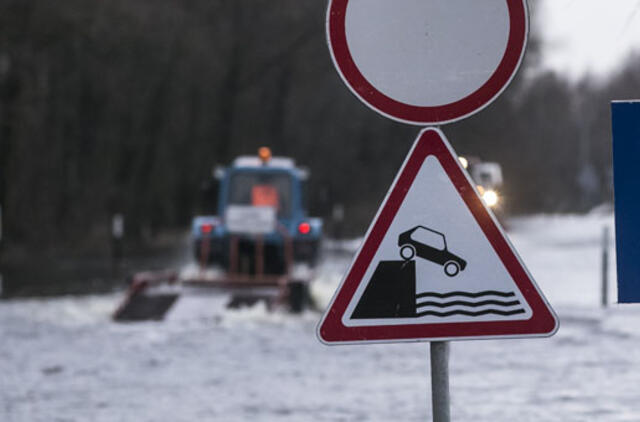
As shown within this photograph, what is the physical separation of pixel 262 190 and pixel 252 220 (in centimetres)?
141

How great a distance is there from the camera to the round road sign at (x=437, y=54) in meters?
4.21

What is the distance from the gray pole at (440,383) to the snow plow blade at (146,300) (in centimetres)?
1113

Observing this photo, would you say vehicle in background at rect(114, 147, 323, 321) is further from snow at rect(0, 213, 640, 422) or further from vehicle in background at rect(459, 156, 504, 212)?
vehicle in background at rect(459, 156, 504, 212)

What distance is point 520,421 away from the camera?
7.72 metres

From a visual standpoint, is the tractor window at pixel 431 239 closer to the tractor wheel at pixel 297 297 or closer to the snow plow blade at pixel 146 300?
the snow plow blade at pixel 146 300

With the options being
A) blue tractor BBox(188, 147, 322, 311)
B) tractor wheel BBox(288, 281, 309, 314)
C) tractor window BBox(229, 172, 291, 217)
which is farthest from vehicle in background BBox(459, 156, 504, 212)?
tractor window BBox(229, 172, 291, 217)

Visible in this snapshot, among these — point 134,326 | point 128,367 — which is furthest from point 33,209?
point 128,367

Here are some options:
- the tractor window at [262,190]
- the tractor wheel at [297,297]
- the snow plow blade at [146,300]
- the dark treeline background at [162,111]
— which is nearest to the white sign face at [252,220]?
the tractor window at [262,190]

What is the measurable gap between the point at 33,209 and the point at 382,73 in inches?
1345

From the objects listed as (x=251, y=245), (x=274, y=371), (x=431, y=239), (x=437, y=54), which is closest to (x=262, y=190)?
(x=251, y=245)

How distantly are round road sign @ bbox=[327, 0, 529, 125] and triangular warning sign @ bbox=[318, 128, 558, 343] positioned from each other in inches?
9.1

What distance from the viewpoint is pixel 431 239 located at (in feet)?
13.4

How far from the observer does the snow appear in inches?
323

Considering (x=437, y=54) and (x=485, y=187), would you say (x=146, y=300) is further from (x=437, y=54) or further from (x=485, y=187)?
(x=437, y=54)
